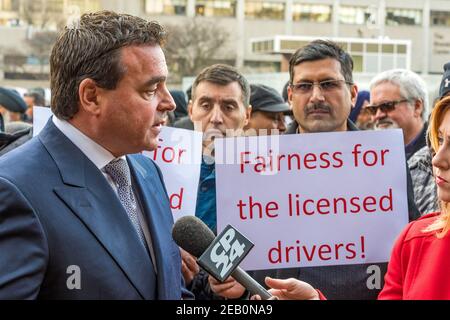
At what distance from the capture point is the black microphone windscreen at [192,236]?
239 cm

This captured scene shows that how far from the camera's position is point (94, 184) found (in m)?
2.40

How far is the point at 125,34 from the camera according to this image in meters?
2.52

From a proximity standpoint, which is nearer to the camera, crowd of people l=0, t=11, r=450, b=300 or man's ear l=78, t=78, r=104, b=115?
A: crowd of people l=0, t=11, r=450, b=300

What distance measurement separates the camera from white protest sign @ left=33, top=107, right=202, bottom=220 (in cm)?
375

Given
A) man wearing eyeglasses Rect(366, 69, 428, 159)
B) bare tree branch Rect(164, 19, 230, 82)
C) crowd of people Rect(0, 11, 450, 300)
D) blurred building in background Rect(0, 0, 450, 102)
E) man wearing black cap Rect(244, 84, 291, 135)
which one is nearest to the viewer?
crowd of people Rect(0, 11, 450, 300)

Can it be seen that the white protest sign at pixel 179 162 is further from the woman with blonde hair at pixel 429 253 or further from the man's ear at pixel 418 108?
the man's ear at pixel 418 108

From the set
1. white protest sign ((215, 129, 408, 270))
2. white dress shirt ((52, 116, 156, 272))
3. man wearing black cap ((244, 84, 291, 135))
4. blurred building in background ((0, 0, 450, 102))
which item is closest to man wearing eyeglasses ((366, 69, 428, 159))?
man wearing black cap ((244, 84, 291, 135))

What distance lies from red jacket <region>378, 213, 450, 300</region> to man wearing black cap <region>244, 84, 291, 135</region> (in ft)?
9.82

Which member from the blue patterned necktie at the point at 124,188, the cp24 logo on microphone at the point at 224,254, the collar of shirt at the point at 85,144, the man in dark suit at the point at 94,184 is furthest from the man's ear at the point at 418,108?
the cp24 logo on microphone at the point at 224,254

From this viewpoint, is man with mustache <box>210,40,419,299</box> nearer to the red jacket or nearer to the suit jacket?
the red jacket

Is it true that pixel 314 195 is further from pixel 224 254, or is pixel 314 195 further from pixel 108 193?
pixel 224 254

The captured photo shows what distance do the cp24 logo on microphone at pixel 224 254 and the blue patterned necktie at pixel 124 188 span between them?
0.43 metres

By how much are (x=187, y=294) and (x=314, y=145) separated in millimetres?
1054

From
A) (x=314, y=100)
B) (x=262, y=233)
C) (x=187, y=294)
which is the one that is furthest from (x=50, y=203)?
(x=314, y=100)
